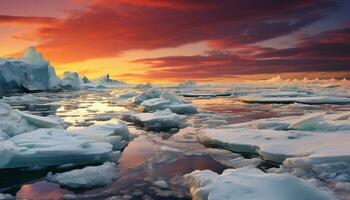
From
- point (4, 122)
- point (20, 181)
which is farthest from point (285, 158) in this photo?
point (4, 122)

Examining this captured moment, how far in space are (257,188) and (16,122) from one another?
7340mm

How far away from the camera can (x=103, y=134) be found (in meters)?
9.83

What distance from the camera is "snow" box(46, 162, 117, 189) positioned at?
635 centimetres

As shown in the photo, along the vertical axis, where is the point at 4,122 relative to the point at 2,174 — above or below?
above

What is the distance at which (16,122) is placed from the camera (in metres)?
9.71

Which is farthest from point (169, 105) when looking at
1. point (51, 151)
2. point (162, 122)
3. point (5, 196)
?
point (5, 196)

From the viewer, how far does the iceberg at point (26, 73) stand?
43.2 m

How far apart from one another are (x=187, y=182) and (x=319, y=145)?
11.2ft

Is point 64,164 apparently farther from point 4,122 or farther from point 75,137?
point 4,122

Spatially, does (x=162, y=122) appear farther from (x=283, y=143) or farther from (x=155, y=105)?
(x=283, y=143)

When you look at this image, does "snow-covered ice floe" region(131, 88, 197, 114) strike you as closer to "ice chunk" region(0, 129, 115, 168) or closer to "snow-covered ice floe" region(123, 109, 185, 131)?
"snow-covered ice floe" region(123, 109, 185, 131)

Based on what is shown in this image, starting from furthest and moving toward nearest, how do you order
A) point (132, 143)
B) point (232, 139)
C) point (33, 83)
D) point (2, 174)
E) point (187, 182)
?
point (33, 83) → point (132, 143) → point (232, 139) → point (2, 174) → point (187, 182)

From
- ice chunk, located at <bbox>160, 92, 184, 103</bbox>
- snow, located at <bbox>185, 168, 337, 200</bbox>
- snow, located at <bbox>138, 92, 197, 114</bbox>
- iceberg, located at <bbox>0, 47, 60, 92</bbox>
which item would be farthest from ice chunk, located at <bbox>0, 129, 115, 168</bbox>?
iceberg, located at <bbox>0, 47, 60, 92</bbox>

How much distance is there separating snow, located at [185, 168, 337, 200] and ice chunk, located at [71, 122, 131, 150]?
15.1 feet
